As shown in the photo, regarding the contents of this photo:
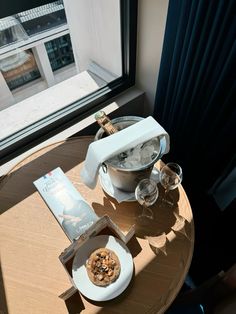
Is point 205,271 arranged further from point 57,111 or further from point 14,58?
point 14,58

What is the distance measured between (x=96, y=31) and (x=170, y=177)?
0.86 metres

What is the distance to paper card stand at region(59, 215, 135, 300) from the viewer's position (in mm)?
735

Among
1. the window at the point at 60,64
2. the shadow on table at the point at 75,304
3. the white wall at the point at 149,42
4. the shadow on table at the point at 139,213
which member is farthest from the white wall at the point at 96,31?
the shadow on table at the point at 75,304

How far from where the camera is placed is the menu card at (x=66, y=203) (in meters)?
0.85

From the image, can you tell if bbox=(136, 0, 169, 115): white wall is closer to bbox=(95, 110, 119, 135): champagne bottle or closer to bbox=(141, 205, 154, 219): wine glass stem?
bbox=(95, 110, 119, 135): champagne bottle

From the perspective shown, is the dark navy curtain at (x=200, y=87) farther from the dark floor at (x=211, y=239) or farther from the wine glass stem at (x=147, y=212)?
the wine glass stem at (x=147, y=212)

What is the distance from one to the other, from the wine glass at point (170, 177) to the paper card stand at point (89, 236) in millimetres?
199

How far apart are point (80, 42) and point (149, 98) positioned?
0.49m

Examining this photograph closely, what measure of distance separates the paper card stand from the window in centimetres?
57

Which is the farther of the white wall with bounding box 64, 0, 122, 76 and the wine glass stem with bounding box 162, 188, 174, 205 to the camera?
the white wall with bounding box 64, 0, 122, 76

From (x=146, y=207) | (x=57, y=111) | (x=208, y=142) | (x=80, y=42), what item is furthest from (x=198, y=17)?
(x=80, y=42)

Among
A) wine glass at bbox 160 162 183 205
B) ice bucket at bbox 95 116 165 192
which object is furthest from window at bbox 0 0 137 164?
wine glass at bbox 160 162 183 205

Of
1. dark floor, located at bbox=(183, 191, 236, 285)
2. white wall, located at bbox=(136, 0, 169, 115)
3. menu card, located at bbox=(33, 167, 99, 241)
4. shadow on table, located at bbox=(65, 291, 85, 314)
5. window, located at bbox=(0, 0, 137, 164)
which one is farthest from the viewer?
dark floor, located at bbox=(183, 191, 236, 285)

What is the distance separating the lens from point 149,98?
1.37 metres
